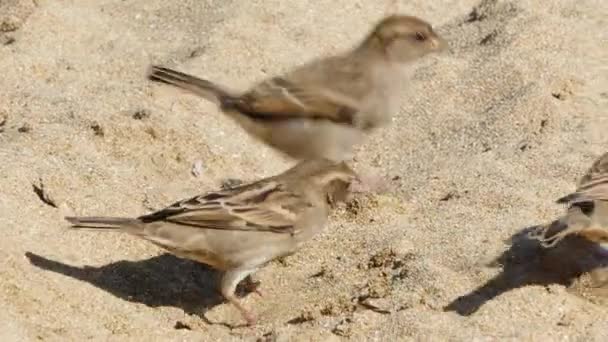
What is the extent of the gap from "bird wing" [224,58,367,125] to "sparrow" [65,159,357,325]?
1.12 meters

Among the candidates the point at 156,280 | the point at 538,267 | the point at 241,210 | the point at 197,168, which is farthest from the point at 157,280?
the point at 538,267

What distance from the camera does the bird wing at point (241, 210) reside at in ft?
26.7

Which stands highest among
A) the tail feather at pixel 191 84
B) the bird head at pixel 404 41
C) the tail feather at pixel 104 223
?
the bird head at pixel 404 41

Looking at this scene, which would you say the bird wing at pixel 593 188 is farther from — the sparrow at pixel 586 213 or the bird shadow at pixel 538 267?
the bird shadow at pixel 538 267

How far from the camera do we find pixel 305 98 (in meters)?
9.63

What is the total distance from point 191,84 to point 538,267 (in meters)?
2.73

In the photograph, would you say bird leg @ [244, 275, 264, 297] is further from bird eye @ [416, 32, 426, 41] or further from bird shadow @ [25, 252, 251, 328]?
bird eye @ [416, 32, 426, 41]

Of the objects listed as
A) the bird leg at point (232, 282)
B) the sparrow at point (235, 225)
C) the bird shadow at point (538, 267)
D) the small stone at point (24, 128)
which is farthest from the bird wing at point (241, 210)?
the small stone at point (24, 128)

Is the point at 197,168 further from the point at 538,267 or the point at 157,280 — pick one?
the point at 538,267

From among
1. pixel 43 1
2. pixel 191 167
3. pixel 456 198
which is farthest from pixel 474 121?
pixel 43 1

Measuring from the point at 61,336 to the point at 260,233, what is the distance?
4.79ft

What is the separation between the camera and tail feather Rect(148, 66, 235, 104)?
938 cm

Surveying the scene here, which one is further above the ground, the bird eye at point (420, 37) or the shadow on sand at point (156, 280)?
the bird eye at point (420, 37)

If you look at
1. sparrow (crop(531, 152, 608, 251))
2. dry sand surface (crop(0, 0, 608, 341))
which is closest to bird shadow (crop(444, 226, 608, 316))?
dry sand surface (crop(0, 0, 608, 341))
